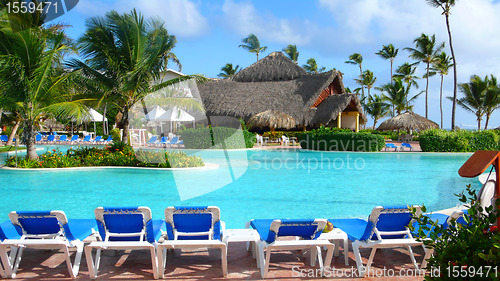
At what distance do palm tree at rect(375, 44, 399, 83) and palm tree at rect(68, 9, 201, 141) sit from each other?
159 feet

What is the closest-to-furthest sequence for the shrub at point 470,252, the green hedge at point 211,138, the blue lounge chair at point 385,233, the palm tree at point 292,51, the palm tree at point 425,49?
1. the shrub at point 470,252
2. the blue lounge chair at point 385,233
3. the green hedge at point 211,138
4. the palm tree at point 425,49
5. the palm tree at point 292,51

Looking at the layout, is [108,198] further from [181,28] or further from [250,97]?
[250,97]

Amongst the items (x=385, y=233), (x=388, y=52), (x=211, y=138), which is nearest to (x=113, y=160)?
(x=211, y=138)

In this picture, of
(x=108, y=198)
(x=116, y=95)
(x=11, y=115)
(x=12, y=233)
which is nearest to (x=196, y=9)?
(x=116, y=95)

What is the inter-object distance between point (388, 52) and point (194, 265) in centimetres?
5796

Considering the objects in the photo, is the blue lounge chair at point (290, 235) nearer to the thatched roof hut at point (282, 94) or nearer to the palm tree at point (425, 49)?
the thatched roof hut at point (282, 94)

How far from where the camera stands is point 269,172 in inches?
529

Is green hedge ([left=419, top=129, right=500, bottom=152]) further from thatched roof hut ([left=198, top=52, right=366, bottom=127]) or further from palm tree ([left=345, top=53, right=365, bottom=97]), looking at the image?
palm tree ([left=345, top=53, right=365, bottom=97])

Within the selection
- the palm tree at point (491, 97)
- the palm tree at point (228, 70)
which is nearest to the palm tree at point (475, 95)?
the palm tree at point (491, 97)

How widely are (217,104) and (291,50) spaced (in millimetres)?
32684

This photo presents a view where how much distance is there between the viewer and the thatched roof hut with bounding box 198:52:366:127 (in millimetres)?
30688

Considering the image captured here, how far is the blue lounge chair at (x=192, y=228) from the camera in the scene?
12.4 feet

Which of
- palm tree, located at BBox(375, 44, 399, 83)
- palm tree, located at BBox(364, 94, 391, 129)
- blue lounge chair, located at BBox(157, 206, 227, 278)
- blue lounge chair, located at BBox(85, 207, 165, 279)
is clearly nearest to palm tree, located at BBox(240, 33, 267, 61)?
palm tree, located at BBox(375, 44, 399, 83)

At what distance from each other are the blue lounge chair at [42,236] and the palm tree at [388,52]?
5825 cm
